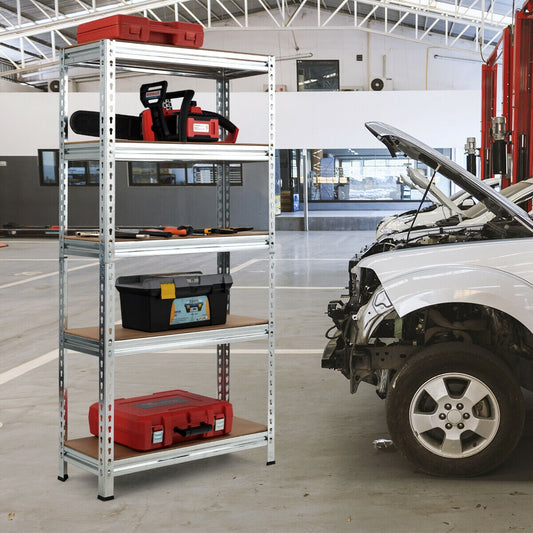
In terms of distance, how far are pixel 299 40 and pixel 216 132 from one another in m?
27.5

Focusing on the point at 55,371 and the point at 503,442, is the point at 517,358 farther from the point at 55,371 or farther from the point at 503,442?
the point at 55,371

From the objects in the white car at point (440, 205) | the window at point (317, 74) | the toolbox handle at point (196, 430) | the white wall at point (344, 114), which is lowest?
the toolbox handle at point (196, 430)

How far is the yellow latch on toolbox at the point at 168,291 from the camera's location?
13.0ft

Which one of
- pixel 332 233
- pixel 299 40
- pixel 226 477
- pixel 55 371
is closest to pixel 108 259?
pixel 226 477

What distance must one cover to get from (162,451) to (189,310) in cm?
70

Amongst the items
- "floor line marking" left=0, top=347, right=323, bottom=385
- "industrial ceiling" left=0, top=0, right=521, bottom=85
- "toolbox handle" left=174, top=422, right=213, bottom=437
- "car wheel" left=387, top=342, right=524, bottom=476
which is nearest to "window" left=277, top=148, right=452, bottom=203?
"industrial ceiling" left=0, top=0, right=521, bottom=85

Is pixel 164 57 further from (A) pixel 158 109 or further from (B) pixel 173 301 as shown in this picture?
(B) pixel 173 301

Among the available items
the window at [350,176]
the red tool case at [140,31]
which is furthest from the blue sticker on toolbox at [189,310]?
the window at [350,176]

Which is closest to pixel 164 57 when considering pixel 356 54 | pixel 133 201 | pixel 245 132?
pixel 245 132

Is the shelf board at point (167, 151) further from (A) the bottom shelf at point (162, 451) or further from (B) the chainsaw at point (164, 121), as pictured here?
(A) the bottom shelf at point (162, 451)

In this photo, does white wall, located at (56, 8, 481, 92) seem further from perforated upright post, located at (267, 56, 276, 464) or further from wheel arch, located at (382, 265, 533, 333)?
wheel arch, located at (382, 265, 533, 333)

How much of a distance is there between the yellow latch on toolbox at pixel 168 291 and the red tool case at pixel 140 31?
46.0 inches

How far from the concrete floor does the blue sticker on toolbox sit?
2.57 ft

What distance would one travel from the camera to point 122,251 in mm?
3730
